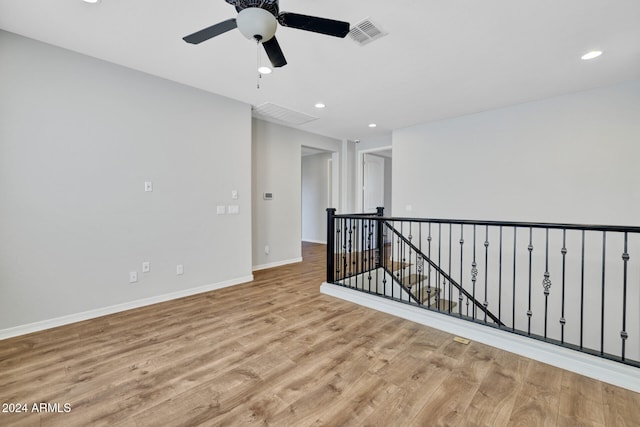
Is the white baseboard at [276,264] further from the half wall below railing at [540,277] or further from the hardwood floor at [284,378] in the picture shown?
the hardwood floor at [284,378]

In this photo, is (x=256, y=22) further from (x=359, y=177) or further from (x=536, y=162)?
(x=359, y=177)

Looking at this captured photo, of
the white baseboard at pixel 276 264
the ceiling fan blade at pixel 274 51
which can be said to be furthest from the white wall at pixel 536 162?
the ceiling fan blade at pixel 274 51

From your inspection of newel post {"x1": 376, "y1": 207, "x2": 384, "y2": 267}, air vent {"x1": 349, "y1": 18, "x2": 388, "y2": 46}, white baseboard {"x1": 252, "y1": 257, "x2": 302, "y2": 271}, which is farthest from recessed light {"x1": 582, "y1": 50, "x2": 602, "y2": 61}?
white baseboard {"x1": 252, "y1": 257, "x2": 302, "y2": 271}

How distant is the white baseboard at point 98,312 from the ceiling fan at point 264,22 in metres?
2.93

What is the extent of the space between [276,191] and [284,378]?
12.5ft

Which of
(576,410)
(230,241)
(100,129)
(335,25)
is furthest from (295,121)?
(576,410)

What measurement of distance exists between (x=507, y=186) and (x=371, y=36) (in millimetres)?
3228

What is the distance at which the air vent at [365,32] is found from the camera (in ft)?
7.58

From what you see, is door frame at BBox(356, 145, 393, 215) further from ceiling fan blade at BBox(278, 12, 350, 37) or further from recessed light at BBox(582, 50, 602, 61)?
ceiling fan blade at BBox(278, 12, 350, 37)

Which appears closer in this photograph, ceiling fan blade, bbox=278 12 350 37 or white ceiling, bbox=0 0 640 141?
ceiling fan blade, bbox=278 12 350 37

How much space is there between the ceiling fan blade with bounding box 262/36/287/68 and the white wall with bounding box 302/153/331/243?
5.68 metres

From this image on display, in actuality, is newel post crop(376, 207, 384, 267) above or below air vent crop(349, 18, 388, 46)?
below

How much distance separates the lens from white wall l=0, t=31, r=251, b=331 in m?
2.57

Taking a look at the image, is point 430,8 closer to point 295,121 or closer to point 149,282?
point 295,121
